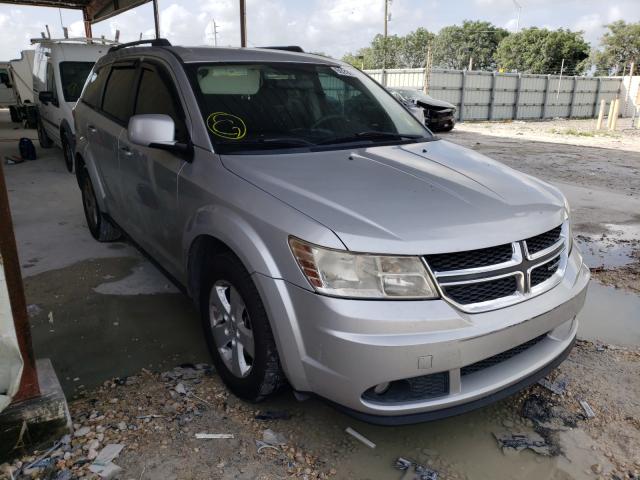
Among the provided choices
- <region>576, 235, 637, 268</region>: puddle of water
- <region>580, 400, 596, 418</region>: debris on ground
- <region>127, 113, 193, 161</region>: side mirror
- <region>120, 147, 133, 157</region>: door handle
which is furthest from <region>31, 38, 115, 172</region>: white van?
<region>580, 400, 596, 418</region>: debris on ground

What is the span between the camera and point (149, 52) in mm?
3455

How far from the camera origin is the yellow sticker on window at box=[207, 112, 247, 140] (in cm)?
269

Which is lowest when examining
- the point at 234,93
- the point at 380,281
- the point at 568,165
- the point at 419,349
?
the point at 568,165

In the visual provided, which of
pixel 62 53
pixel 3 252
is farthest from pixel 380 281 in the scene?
pixel 62 53

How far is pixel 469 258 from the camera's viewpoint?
1983mm

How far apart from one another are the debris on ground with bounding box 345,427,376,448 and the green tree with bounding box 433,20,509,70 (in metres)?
78.2

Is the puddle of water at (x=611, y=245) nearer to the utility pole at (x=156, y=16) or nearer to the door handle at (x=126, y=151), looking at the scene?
the door handle at (x=126, y=151)

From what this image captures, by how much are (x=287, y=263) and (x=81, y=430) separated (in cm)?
130

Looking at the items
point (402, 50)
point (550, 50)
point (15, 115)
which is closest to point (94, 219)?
point (15, 115)

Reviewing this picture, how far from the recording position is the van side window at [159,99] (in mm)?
2852

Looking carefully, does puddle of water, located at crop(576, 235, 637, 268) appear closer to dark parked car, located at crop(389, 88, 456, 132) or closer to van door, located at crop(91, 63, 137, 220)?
van door, located at crop(91, 63, 137, 220)

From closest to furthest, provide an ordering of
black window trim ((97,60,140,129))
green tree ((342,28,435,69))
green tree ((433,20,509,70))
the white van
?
1. black window trim ((97,60,140,129))
2. the white van
3. green tree ((433,20,509,70))
4. green tree ((342,28,435,69))

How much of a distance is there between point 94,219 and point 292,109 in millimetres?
2862

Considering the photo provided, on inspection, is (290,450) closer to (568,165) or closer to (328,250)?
(328,250)
